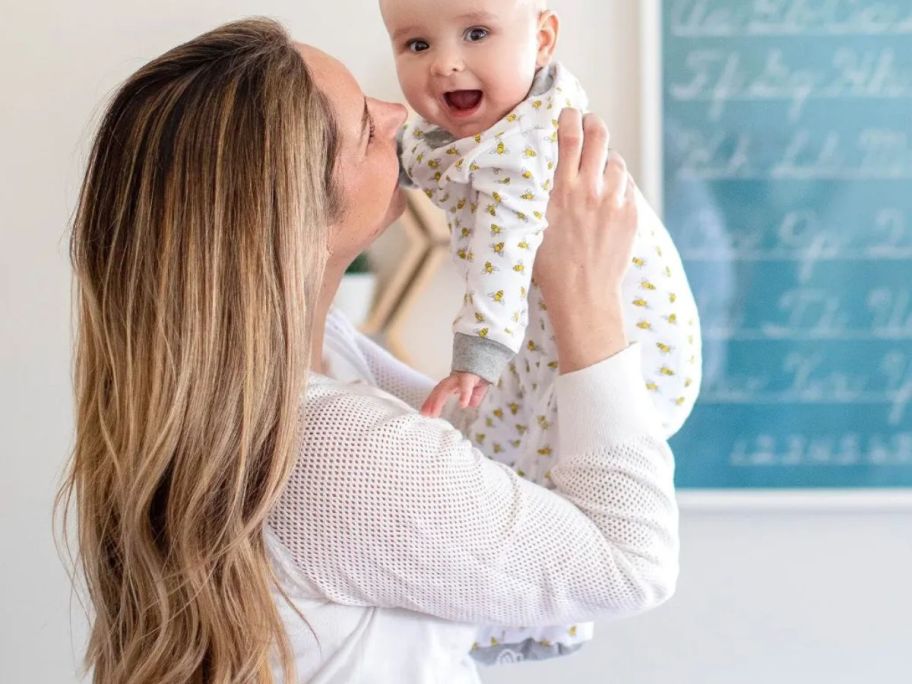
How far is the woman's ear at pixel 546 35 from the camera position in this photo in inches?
46.0

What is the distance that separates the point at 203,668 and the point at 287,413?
294 millimetres

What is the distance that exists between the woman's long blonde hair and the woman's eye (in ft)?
0.69

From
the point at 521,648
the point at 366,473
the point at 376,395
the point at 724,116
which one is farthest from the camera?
the point at 724,116

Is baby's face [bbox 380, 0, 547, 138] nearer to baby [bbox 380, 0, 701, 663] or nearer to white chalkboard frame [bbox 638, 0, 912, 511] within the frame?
baby [bbox 380, 0, 701, 663]

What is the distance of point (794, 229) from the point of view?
1.63 m

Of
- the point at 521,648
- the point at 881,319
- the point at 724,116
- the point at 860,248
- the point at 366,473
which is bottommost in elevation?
the point at 521,648

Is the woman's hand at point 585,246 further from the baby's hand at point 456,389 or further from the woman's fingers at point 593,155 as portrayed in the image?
the baby's hand at point 456,389

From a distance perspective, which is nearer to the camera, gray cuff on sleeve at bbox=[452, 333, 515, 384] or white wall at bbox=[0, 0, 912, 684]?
gray cuff on sleeve at bbox=[452, 333, 515, 384]

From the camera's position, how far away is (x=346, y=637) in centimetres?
101

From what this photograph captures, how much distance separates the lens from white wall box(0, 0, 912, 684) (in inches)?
65.7

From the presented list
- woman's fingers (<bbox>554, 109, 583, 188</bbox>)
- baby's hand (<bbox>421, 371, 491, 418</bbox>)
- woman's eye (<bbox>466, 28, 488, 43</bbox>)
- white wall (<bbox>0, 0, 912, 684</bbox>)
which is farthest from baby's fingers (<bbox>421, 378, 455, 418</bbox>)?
white wall (<bbox>0, 0, 912, 684</bbox>)

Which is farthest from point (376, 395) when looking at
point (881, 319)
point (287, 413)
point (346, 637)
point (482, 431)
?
point (881, 319)

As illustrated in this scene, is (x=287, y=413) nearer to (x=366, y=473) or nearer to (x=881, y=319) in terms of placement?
(x=366, y=473)

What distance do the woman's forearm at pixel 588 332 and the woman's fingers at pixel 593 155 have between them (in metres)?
0.14
